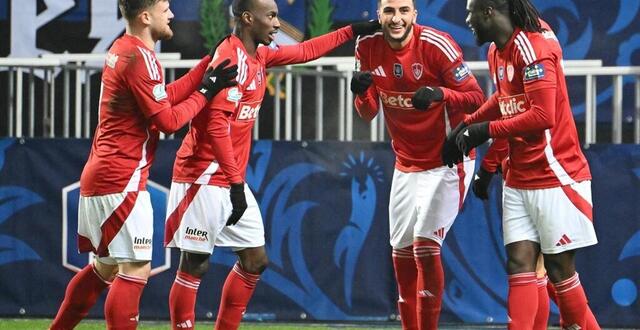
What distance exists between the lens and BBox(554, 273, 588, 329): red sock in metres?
8.64

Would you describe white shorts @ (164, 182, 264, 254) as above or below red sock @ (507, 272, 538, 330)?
above

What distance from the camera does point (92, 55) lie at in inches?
507

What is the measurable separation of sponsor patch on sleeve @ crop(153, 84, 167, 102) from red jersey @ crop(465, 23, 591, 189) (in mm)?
1780

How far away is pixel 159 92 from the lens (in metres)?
8.52

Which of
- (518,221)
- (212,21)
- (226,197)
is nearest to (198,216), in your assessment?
(226,197)

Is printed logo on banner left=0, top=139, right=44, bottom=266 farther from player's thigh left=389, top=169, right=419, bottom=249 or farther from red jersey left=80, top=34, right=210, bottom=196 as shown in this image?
player's thigh left=389, top=169, right=419, bottom=249

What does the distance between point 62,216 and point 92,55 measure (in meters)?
1.92

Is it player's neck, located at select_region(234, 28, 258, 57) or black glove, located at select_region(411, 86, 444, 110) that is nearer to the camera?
black glove, located at select_region(411, 86, 444, 110)

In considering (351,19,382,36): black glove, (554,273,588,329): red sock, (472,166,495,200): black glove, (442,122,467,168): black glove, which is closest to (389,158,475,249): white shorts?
(472,166,495,200): black glove

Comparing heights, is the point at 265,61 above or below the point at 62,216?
above

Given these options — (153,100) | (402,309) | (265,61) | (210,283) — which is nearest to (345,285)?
(210,283)

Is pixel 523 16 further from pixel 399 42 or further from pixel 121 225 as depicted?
pixel 121 225

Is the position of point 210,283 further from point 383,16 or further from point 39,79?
point 383,16

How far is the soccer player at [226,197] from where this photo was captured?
9117 millimetres
